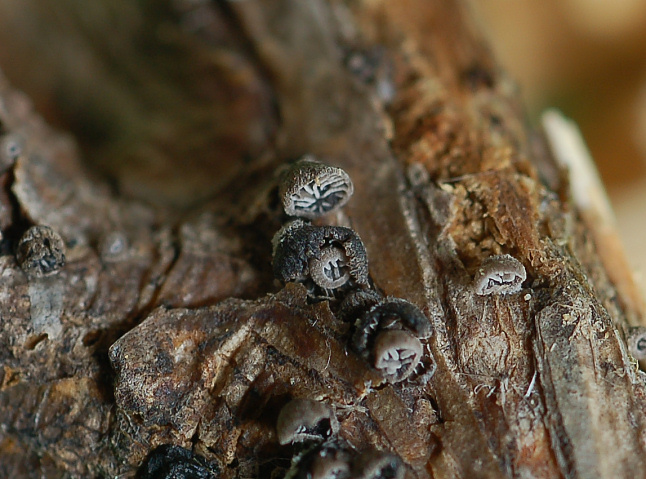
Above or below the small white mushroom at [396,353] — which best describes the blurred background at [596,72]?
above

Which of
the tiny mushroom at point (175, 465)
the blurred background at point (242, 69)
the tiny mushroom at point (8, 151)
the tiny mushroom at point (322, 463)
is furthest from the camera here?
the blurred background at point (242, 69)

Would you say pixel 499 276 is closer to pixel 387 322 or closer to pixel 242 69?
pixel 387 322

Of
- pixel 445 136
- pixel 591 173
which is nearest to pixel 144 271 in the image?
pixel 445 136

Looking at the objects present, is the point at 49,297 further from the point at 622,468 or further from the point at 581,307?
the point at 622,468

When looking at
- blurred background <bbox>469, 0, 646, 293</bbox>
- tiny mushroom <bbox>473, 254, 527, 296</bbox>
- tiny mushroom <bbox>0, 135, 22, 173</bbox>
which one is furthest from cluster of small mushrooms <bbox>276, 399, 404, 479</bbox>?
blurred background <bbox>469, 0, 646, 293</bbox>

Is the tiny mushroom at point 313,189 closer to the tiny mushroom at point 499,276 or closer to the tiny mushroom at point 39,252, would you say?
the tiny mushroom at point 499,276

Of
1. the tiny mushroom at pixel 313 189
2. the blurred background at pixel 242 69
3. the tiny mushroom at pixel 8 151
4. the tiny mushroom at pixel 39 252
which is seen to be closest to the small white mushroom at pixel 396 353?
the tiny mushroom at pixel 313 189
